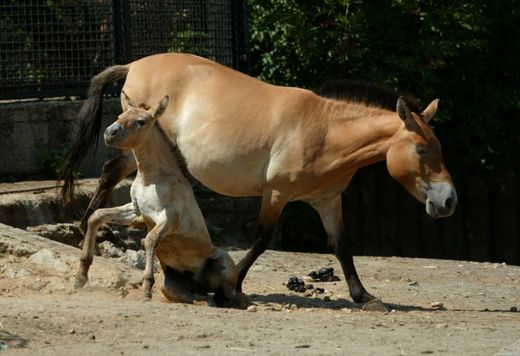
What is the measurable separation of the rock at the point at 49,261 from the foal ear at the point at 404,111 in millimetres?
2700

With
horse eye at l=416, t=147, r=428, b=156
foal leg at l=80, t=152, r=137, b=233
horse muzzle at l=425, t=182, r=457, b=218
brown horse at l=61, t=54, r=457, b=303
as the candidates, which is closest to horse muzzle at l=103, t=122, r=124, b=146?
brown horse at l=61, t=54, r=457, b=303

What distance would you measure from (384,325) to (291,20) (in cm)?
624

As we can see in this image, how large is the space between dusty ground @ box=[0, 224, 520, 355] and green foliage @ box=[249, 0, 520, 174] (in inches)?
138

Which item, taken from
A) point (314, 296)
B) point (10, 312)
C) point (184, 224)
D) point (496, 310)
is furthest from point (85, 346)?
point (496, 310)

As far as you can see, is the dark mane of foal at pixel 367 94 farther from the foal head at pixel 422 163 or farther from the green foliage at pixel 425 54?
the green foliage at pixel 425 54

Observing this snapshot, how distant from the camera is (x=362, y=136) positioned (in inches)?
373

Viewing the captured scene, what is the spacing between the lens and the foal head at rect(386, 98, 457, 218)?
9.17 metres

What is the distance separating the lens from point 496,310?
973cm

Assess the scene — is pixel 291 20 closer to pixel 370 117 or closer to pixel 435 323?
pixel 370 117

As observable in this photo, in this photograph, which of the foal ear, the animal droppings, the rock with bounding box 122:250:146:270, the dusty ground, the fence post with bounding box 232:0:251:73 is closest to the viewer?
the dusty ground

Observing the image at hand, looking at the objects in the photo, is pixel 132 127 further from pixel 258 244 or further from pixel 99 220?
pixel 258 244

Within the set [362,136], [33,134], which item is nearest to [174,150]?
[362,136]

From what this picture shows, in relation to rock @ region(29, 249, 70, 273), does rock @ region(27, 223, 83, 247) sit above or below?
below

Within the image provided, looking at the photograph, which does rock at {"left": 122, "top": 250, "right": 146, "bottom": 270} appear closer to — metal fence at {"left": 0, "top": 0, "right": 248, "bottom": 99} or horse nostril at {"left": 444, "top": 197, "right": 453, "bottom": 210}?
horse nostril at {"left": 444, "top": 197, "right": 453, "bottom": 210}
